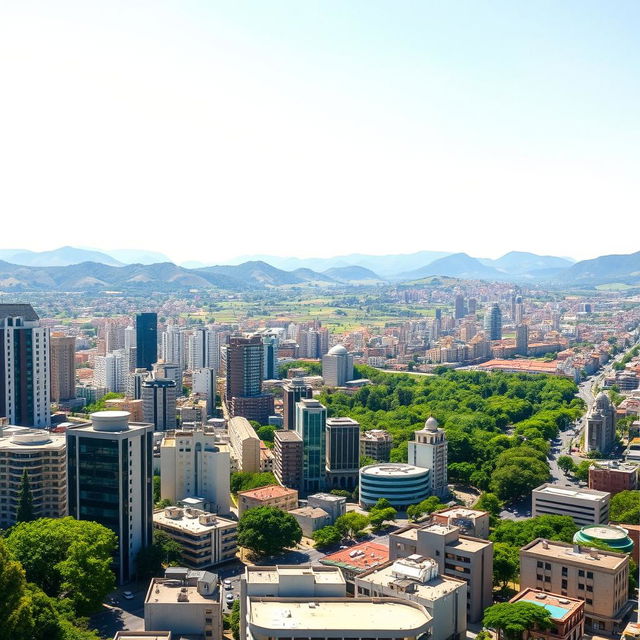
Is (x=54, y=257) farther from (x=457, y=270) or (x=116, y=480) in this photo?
(x=116, y=480)

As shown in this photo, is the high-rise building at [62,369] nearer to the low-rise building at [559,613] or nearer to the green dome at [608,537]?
the green dome at [608,537]

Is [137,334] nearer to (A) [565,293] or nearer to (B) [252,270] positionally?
(A) [565,293]

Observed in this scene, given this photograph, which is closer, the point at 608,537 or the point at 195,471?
the point at 608,537

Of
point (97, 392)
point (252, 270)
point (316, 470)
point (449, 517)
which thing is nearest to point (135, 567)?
point (449, 517)

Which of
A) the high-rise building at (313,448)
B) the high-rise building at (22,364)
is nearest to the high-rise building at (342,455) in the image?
the high-rise building at (313,448)

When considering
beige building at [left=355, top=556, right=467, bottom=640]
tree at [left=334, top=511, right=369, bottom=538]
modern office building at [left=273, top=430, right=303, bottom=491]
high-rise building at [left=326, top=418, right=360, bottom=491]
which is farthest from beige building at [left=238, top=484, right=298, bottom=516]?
beige building at [left=355, top=556, right=467, bottom=640]

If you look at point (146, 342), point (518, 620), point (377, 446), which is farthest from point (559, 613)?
point (146, 342)

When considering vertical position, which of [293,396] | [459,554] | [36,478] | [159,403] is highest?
[293,396]

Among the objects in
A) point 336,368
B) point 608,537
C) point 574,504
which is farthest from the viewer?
point 336,368
